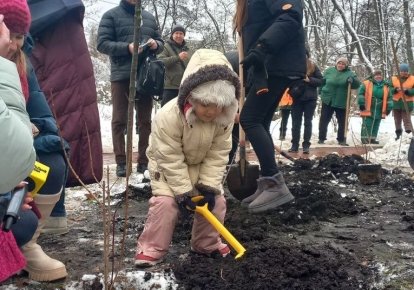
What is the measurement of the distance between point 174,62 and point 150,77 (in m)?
1.51

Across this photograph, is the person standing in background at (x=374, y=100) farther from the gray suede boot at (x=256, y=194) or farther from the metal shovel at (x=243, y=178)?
the gray suede boot at (x=256, y=194)

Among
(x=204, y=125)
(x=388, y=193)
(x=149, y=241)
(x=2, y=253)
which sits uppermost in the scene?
(x=204, y=125)

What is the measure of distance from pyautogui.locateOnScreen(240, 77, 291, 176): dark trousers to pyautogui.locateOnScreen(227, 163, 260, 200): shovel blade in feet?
0.82

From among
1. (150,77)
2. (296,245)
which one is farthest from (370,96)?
(296,245)

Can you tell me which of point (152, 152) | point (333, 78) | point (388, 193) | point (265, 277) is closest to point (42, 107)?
point (152, 152)

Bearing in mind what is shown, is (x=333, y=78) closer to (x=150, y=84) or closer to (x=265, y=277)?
(x=150, y=84)

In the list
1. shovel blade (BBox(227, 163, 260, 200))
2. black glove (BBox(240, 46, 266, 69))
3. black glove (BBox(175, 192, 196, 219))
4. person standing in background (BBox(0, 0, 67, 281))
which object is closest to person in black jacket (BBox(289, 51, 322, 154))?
shovel blade (BBox(227, 163, 260, 200))

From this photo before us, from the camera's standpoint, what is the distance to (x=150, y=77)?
538 centimetres

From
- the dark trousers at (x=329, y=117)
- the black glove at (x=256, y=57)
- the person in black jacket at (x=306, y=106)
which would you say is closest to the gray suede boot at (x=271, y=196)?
the black glove at (x=256, y=57)

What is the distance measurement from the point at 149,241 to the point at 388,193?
A: 120 inches

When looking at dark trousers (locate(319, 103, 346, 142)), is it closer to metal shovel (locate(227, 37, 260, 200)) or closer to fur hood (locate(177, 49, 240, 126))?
metal shovel (locate(227, 37, 260, 200))

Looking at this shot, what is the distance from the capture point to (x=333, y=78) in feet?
34.1

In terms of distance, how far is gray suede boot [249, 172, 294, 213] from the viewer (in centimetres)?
406

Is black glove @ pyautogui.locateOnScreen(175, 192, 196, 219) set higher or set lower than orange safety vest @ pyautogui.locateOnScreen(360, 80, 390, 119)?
higher
